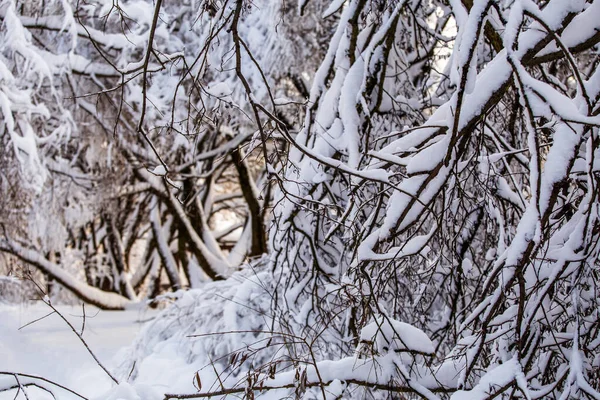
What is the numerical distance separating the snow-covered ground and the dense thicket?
2.24 feet

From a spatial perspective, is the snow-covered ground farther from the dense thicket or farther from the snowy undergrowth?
the dense thicket

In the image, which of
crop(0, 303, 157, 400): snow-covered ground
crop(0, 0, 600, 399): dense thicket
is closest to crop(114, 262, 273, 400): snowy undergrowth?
crop(0, 0, 600, 399): dense thicket

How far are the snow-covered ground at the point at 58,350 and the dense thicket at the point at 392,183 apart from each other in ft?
2.24

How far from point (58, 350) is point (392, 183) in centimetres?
501

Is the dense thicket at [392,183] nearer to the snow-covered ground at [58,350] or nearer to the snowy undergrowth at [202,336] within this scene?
the snowy undergrowth at [202,336]

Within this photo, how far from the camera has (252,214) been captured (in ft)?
37.3

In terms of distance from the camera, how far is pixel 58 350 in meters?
5.85

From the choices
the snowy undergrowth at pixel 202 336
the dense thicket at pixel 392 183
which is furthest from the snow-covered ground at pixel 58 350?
the dense thicket at pixel 392 183

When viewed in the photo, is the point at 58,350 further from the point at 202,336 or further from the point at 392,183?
the point at 392,183

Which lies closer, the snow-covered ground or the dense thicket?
the dense thicket

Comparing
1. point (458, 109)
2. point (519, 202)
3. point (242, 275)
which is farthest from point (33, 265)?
point (458, 109)

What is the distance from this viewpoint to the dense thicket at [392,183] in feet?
5.63

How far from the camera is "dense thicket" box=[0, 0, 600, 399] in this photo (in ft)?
5.63

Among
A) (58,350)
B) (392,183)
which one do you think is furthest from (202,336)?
(392,183)
